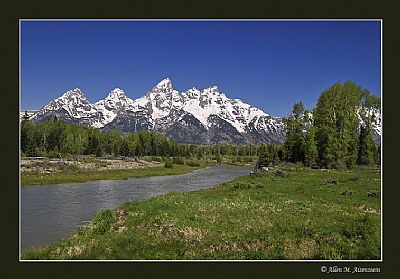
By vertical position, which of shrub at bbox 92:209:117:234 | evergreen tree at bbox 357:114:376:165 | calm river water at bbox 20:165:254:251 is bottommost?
calm river water at bbox 20:165:254:251

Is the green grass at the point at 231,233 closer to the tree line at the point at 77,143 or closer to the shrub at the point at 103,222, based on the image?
the shrub at the point at 103,222

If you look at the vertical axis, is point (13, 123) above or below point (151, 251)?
above

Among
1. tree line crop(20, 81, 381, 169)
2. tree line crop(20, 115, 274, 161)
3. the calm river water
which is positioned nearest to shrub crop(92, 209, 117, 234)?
the calm river water

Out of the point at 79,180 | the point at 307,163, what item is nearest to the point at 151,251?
the point at 79,180

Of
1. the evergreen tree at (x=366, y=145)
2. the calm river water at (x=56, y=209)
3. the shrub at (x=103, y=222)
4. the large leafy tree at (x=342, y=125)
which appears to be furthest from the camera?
the evergreen tree at (x=366, y=145)

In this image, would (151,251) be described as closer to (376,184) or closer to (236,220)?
(236,220)

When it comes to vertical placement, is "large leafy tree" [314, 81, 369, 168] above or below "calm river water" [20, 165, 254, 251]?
above

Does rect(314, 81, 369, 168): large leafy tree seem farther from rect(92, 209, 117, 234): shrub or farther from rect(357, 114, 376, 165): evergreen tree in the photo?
rect(92, 209, 117, 234): shrub

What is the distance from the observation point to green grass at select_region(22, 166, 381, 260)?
14.1 meters

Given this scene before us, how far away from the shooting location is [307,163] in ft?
196

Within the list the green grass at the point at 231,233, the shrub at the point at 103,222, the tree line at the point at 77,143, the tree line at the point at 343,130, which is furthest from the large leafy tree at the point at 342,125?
the tree line at the point at 77,143

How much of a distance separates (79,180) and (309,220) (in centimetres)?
3957

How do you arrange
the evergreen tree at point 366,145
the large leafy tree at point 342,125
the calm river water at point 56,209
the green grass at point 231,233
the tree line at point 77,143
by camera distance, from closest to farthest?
the green grass at point 231,233, the calm river water at point 56,209, the large leafy tree at point 342,125, the evergreen tree at point 366,145, the tree line at point 77,143

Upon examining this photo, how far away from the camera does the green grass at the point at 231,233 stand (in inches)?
554
